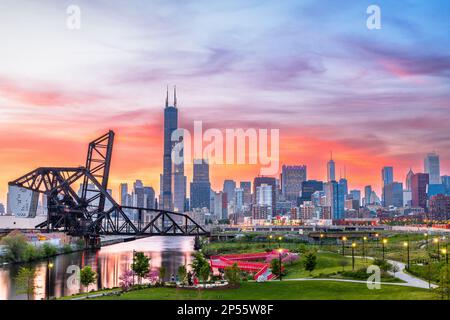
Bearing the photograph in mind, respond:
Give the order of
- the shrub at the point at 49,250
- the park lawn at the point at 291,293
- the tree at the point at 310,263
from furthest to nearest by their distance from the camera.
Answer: the shrub at the point at 49,250
the tree at the point at 310,263
the park lawn at the point at 291,293

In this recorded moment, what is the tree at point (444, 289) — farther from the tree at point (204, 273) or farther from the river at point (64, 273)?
the river at point (64, 273)

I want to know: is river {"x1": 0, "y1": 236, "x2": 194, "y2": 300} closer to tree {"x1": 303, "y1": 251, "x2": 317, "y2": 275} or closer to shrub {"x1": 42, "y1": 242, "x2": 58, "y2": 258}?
shrub {"x1": 42, "y1": 242, "x2": 58, "y2": 258}

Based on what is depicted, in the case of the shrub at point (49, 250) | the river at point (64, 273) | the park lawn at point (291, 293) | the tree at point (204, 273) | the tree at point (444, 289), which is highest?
the tree at point (444, 289)

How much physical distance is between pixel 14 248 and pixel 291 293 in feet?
142

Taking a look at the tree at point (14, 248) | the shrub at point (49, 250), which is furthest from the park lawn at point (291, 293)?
the shrub at point (49, 250)

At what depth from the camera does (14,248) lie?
63.8m

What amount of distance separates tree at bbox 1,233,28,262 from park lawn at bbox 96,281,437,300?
33.8 m

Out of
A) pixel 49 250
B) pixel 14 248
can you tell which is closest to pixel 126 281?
pixel 14 248

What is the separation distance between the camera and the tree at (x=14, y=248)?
205 ft

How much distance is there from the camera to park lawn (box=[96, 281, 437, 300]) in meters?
29.0

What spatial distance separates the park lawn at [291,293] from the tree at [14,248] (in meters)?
33.8

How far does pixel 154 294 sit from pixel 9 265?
1379 inches
